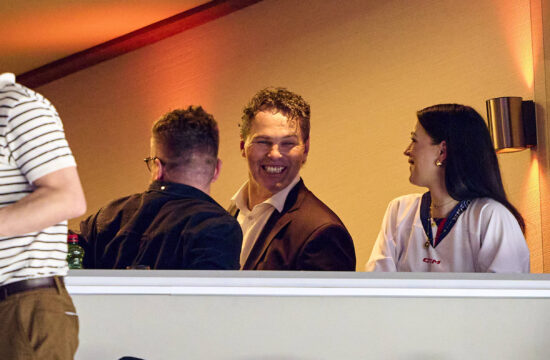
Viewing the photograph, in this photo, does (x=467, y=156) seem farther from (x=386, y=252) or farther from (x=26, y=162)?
(x=26, y=162)

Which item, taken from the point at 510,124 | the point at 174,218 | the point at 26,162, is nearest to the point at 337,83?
the point at 510,124

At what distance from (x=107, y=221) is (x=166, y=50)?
3875mm

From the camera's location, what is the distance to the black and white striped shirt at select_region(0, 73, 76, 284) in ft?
5.28

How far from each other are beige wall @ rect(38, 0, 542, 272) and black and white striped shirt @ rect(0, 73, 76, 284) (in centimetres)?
333

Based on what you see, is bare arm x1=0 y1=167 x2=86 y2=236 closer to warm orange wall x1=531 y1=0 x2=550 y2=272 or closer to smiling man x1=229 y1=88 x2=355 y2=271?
smiling man x1=229 y1=88 x2=355 y2=271

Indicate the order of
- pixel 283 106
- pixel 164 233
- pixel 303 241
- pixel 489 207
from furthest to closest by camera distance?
pixel 283 106 < pixel 489 207 < pixel 303 241 < pixel 164 233

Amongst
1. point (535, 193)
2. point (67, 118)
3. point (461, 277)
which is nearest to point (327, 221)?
point (461, 277)

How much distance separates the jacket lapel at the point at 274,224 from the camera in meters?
3.03

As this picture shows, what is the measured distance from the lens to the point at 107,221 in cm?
266

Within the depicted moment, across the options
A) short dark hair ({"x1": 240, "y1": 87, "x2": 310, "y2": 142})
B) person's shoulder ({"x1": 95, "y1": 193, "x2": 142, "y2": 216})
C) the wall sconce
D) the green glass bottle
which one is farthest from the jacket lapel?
the wall sconce

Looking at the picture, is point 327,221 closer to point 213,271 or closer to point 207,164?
point 207,164

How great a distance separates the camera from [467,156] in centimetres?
318

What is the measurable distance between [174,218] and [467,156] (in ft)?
3.92

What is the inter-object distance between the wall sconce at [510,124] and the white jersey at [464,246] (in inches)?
54.4
